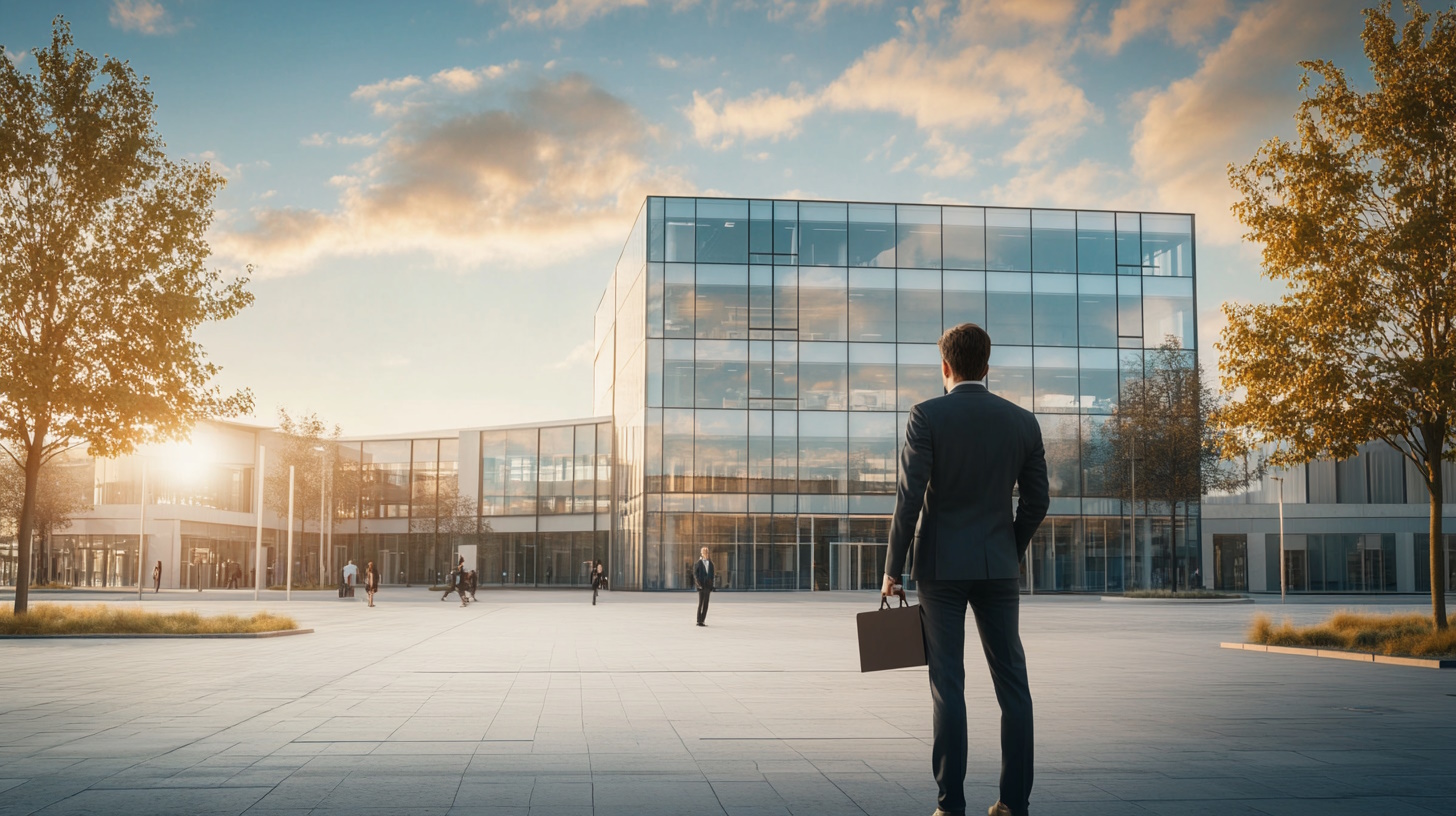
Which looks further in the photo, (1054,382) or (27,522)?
(1054,382)

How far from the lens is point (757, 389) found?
50531 millimetres

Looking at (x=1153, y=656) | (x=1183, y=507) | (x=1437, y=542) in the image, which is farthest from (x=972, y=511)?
(x=1183, y=507)

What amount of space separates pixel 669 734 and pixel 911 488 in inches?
163

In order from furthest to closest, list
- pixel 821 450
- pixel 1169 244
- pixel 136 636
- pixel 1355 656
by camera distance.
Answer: pixel 1169 244, pixel 821 450, pixel 136 636, pixel 1355 656

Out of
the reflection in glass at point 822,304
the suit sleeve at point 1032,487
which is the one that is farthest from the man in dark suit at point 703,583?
the reflection in glass at point 822,304

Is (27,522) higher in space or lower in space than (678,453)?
lower

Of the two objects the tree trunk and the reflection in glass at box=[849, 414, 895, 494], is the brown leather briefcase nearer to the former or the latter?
the tree trunk

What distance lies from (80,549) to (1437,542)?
66.7 metres

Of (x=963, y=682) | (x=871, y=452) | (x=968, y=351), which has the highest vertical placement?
(x=871, y=452)

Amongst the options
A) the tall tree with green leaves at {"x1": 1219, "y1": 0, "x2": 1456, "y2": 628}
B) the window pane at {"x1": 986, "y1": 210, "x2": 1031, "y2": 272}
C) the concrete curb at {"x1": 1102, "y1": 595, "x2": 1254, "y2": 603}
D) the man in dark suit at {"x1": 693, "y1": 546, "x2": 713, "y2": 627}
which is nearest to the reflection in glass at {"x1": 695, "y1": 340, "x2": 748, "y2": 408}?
the window pane at {"x1": 986, "y1": 210, "x2": 1031, "y2": 272}

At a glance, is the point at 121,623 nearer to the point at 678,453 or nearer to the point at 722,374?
the point at 678,453

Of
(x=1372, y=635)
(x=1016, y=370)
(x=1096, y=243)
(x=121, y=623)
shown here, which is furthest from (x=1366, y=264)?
(x=1096, y=243)

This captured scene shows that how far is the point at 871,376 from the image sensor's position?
51156 millimetres

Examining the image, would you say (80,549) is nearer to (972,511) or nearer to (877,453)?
(877,453)
